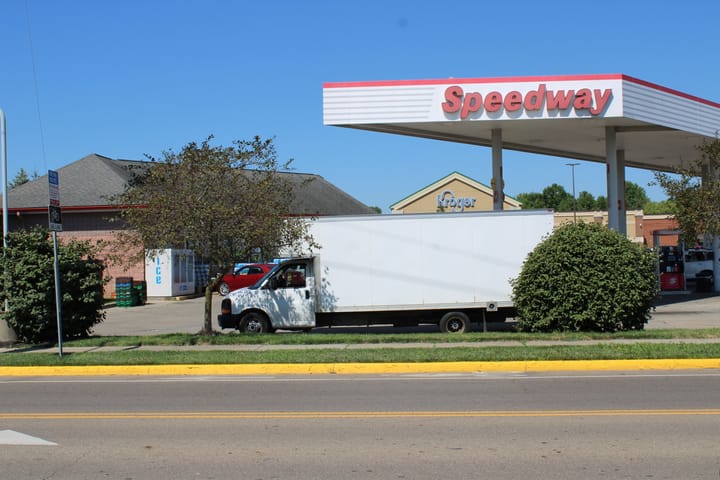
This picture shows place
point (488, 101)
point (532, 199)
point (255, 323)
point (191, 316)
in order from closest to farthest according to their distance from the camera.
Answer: point (255, 323) < point (488, 101) < point (191, 316) < point (532, 199)

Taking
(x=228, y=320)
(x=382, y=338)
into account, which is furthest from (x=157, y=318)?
(x=382, y=338)

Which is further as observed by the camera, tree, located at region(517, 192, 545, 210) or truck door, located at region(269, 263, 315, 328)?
tree, located at region(517, 192, 545, 210)

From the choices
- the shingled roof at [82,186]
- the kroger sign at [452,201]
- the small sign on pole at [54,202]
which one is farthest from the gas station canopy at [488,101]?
the kroger sign at [452,201]

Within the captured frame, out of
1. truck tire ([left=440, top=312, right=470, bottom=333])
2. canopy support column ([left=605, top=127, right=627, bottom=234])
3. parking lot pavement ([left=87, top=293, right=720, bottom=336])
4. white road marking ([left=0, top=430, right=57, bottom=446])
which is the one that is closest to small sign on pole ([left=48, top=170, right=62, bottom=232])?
white road marking ([left=0, top=430, right=57, bottom=446])

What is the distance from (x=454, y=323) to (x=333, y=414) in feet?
29.7

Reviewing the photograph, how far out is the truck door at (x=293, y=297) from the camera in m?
18.0

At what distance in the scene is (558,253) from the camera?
1647 centimetres

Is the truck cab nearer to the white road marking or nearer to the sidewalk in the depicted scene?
the sidewalk

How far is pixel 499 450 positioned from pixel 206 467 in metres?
2.77

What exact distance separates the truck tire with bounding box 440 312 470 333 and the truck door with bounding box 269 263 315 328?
310 centimetres

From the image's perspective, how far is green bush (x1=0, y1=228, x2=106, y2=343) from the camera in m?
16.9

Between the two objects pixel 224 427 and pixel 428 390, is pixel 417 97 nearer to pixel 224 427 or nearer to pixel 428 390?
pixel 428 390

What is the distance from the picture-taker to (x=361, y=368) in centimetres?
1333

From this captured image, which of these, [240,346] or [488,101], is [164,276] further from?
[240,346]
